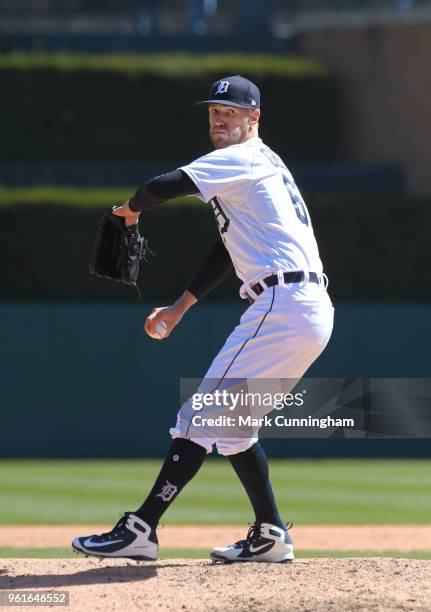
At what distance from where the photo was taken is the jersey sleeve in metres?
4.75

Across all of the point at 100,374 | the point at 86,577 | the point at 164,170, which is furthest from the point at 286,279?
the point at 164,170

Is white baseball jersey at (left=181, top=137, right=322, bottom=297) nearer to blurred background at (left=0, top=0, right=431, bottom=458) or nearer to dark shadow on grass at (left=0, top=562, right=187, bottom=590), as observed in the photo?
dark shadow on grass at (left=0, top=562, right=187, bottom=590)

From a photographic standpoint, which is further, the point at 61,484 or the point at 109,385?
the point at 109,385

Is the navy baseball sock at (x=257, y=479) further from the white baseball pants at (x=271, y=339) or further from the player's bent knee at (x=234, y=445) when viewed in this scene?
the white baseball pants at (x=271, y=339)

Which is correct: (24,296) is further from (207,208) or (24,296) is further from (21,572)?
(21,572)

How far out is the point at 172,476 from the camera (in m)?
4.92

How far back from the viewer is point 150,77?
1731cm

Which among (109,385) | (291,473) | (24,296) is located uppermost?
(24,296)

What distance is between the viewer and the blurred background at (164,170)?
12.5 meters

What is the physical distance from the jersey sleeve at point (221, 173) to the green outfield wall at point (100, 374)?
7.53 meters

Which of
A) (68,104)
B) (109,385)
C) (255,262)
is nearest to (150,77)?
(68,104)

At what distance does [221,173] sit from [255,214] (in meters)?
0.21

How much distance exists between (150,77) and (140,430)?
21.2 feet

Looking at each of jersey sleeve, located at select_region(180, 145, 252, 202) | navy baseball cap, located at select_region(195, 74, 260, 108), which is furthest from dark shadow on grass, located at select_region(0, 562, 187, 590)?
navy baseball cap, located at select_region(195, 74, 260, 108)
